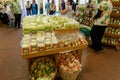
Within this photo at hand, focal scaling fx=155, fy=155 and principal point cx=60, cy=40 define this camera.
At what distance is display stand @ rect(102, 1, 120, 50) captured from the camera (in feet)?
15.0

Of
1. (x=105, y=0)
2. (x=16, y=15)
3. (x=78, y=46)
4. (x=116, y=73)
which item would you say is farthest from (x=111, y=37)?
(x=16, y=15)

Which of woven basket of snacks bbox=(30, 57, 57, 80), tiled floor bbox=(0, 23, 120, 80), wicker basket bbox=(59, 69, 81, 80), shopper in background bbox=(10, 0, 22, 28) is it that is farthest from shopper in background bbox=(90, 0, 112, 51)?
shopper in background bbox=(10, 0, 22, 28)

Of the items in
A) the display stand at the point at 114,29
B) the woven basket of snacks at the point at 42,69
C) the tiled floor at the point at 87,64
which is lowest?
the tiled floor at the point at 87,64

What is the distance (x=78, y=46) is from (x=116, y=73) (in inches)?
47.8

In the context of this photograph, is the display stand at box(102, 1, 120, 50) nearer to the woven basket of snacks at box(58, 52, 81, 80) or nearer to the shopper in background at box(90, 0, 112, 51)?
the shopper in background at box(90, 0, 112, 51)

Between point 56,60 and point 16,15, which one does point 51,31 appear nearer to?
point 56,60

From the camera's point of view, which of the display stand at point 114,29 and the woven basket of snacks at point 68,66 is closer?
the woven basket of snacks at point 68,66

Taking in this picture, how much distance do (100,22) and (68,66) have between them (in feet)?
6.03

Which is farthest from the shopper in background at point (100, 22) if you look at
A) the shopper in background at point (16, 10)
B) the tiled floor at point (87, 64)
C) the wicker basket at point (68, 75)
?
the shopper in background at point (16, 10)

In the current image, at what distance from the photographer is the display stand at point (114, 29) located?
15.0 feet

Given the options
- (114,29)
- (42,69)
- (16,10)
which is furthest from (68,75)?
(16,10)

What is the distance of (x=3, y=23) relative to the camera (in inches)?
333

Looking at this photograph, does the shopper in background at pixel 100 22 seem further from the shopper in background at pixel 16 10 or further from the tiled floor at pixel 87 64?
the shopper in background at pixel 16 10

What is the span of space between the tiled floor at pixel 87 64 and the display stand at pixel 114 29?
0.82 ft
